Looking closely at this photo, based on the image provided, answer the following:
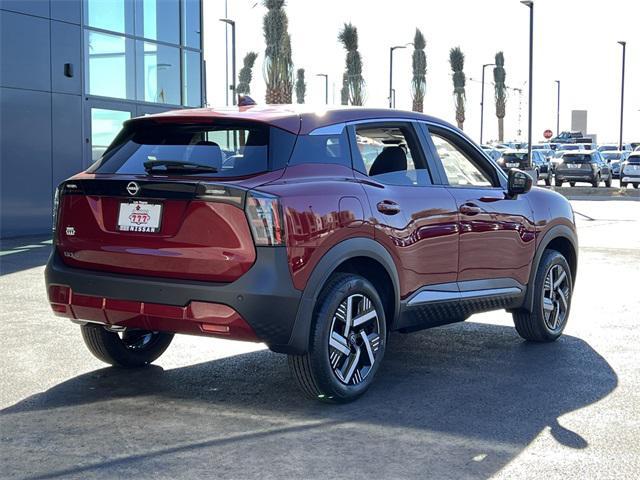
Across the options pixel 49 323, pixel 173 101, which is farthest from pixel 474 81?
pixel 49 323

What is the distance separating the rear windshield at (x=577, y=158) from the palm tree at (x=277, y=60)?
12.1 metres

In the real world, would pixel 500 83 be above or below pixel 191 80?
above

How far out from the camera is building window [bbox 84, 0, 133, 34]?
65.9 feet

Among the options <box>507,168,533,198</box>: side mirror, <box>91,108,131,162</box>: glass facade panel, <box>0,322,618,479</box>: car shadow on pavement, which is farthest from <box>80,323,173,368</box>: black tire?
<box>91,108,131,162</box>: glass facade panel

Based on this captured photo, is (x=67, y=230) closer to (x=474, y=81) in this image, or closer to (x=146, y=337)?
(x=146, y=337)

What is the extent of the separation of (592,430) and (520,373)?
1.38 metres

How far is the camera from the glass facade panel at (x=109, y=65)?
20.2m

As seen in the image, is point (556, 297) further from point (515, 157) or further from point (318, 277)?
point (515, 157)

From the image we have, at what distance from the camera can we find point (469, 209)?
6.64 metres

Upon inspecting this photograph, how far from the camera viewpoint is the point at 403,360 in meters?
7.02

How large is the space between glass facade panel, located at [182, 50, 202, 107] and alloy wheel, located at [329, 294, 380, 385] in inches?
722

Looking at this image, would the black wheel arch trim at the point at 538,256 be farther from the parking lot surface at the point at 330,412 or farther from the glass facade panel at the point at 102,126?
the glass facade panel at the point at 102,126

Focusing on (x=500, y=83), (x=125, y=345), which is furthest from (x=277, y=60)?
(x=500, y=83)

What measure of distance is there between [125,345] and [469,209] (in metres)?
2.44
